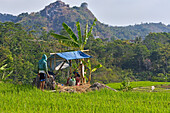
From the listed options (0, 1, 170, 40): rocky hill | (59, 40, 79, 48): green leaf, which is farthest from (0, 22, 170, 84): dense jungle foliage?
(0, 1, 170, 40): rocky hill

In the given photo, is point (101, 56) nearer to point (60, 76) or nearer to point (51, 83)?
point (60, 76)

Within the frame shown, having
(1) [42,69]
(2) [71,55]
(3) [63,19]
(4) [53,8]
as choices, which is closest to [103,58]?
(2) [71,55]

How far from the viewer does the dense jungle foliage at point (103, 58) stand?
2597 centimetres

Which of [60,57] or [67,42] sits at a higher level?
[67,42]

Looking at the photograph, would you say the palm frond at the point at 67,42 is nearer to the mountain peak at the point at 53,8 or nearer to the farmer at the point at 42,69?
the farmer at the point at 42,69

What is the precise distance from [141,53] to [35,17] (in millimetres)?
106787

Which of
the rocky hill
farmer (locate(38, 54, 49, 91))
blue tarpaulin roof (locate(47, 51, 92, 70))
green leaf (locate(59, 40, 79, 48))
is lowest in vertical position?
farmer (locate(38, 54, 49, 91))

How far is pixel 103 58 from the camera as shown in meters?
37.7

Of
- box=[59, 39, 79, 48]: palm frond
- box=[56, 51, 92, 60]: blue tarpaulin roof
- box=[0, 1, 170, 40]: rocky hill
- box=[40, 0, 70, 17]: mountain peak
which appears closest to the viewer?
box=[56, 51, 92, 60]: blue tarpaulin roof

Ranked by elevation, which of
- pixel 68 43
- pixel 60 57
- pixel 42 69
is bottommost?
pixel 42 69

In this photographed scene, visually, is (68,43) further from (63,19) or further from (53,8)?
(53,8)

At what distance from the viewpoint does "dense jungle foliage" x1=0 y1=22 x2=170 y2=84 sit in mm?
25969

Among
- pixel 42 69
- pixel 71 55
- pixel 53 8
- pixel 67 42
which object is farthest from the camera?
pixel 53 8

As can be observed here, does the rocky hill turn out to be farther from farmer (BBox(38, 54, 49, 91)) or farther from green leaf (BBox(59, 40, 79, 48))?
farmer (BBox(38, 54, 49, 91))
